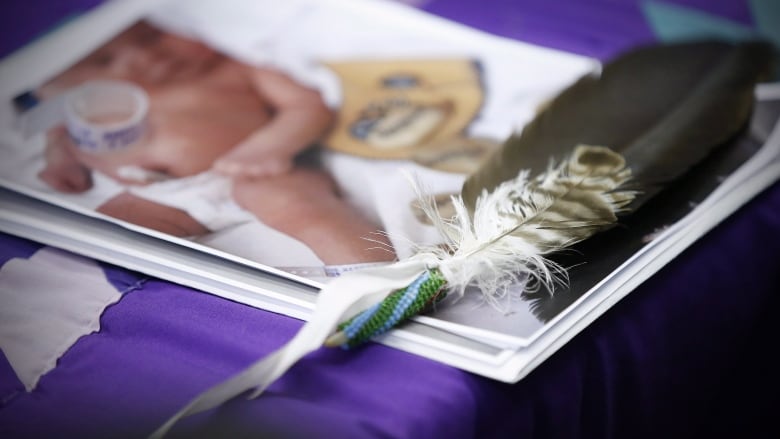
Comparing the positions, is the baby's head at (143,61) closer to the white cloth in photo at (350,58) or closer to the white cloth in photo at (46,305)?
the white cloth in photo at (350,58)

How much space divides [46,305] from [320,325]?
0.17 meters

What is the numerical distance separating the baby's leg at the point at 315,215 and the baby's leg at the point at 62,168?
0.10 meters

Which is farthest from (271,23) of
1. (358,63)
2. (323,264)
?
(323,264)

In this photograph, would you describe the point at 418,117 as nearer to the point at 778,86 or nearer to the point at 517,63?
the point at 517,63

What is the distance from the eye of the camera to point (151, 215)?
1.54 feet

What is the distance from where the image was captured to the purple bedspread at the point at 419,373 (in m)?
0.36

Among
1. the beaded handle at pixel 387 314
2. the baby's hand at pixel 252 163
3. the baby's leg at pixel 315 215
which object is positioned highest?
the beaded handle at pixel 387 314

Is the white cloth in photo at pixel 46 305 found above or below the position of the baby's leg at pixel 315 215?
below

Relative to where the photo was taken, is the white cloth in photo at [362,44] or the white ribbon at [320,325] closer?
the white ribbon at [320,325]

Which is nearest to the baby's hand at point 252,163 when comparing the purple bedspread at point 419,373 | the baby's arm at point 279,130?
the baby's arm at point 279,130

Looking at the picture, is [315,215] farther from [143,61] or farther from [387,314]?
[143,61]

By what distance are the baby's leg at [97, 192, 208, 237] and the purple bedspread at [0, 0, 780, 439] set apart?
0.03 metres

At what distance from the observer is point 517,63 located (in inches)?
25.7

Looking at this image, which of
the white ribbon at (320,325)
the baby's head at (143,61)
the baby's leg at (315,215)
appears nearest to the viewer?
the white ribbon at (320,325)
